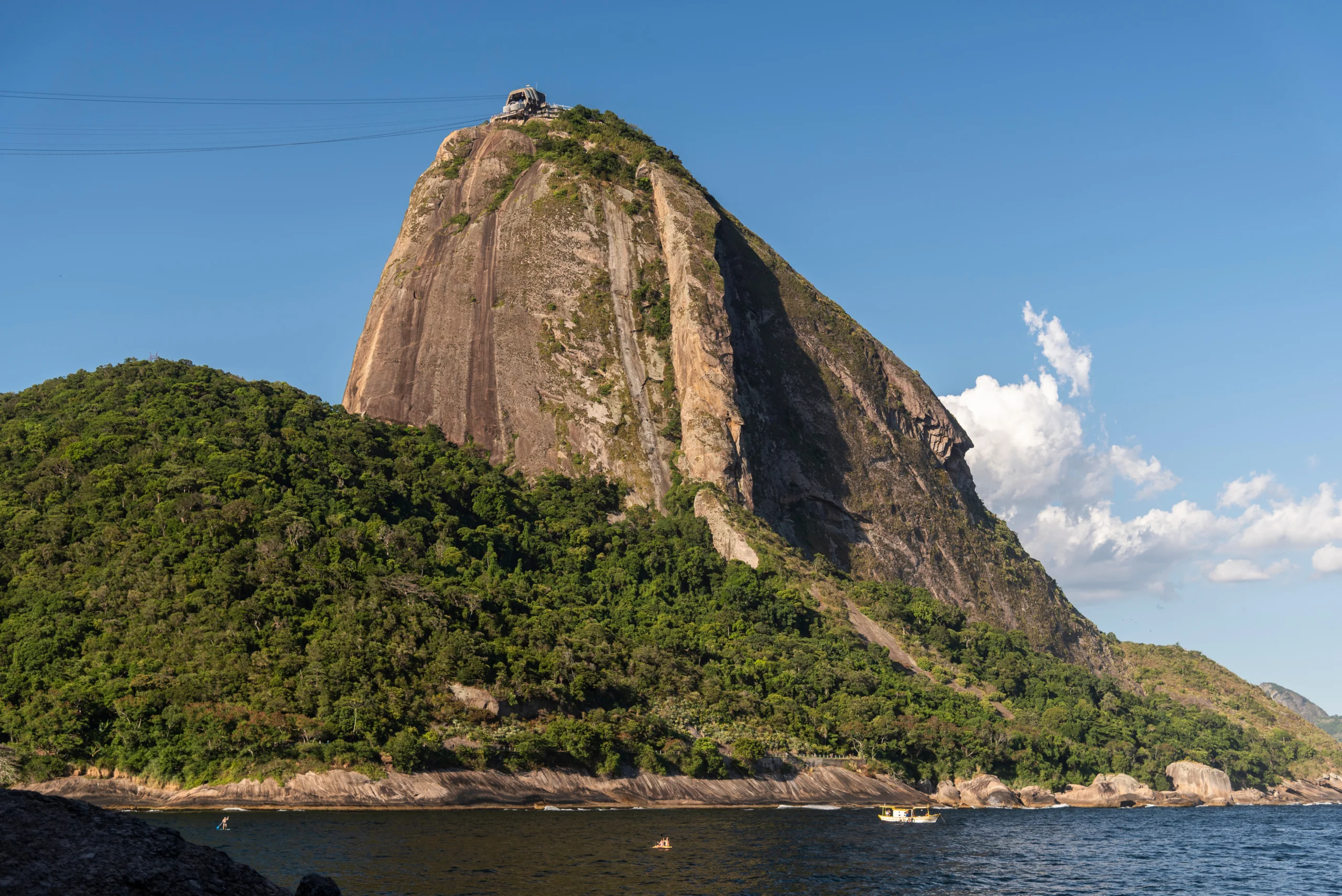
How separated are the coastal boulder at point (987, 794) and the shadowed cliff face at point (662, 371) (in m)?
42.3

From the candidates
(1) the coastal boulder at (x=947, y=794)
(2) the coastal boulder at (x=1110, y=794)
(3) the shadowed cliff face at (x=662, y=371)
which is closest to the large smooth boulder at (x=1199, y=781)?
(2) the coastal boulder at (x=1110, y=794)

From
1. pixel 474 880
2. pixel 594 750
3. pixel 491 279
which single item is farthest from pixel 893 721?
pixel 491 279

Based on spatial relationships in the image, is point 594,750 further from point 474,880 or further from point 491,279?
point 491,279

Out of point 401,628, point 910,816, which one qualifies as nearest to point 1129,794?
point 910,816

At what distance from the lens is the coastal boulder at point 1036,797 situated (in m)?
105

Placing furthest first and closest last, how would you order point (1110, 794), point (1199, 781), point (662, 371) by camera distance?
point (662, 371) < point (1199, 781) < point (1110, 794)

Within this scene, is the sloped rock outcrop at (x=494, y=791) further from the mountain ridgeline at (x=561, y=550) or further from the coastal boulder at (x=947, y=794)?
the coastal boulder at (x=947, y=794)

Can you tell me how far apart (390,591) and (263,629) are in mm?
10563

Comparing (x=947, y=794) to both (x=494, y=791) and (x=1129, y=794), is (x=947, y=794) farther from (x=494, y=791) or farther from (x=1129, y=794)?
(x=494, y=791)

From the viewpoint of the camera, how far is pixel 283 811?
65.4 m

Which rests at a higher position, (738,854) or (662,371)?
(662,371)

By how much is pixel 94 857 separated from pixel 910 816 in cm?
7126

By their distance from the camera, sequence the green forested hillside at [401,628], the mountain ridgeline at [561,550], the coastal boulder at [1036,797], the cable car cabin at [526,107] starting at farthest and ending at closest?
1. the cable car cabin at [526,107]
2. the coastal boulder at [1036,797]
3. the mountain ridgeline at [561,550]
4. the green forested hillside at [401,628]

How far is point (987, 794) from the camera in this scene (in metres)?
101
